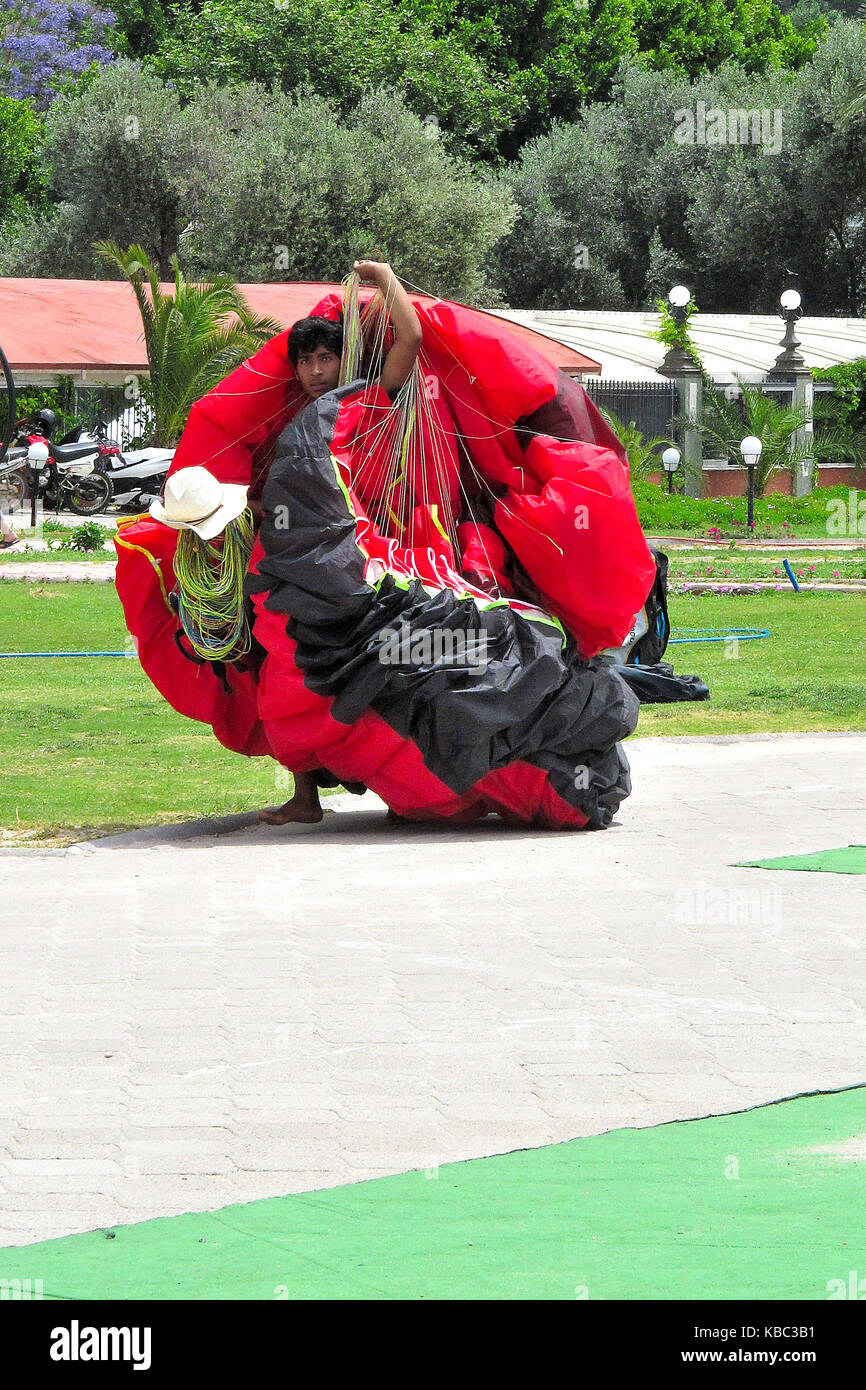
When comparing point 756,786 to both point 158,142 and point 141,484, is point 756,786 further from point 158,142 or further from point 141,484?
point 158,142

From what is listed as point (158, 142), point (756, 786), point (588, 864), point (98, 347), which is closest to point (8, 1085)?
point (588, 864)

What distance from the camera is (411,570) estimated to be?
697 cm

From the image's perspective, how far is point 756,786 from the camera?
859 cm

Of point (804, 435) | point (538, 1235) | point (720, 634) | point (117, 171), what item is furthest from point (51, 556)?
point (117, 171)

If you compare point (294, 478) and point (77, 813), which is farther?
point (77, 813)

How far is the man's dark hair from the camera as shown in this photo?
717 centimetres

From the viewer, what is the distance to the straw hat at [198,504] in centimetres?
693

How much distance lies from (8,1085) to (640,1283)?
1824mm

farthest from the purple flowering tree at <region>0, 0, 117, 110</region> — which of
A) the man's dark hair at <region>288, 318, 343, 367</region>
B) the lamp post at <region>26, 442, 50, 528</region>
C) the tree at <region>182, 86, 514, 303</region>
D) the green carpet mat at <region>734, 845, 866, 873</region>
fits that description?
the green carpet mat at <region>734, 845, 866, 873</region>

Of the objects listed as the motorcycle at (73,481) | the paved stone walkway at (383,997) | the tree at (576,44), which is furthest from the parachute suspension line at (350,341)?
the tree at (576,44)

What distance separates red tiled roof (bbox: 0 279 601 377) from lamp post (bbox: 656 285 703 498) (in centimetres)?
152

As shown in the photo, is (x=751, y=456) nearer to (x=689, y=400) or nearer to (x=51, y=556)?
(x=689, y=400)

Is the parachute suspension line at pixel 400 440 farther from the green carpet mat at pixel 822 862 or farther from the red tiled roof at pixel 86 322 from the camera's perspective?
the red tiled roof at pixel 86 322

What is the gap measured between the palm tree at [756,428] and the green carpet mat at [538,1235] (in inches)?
957
